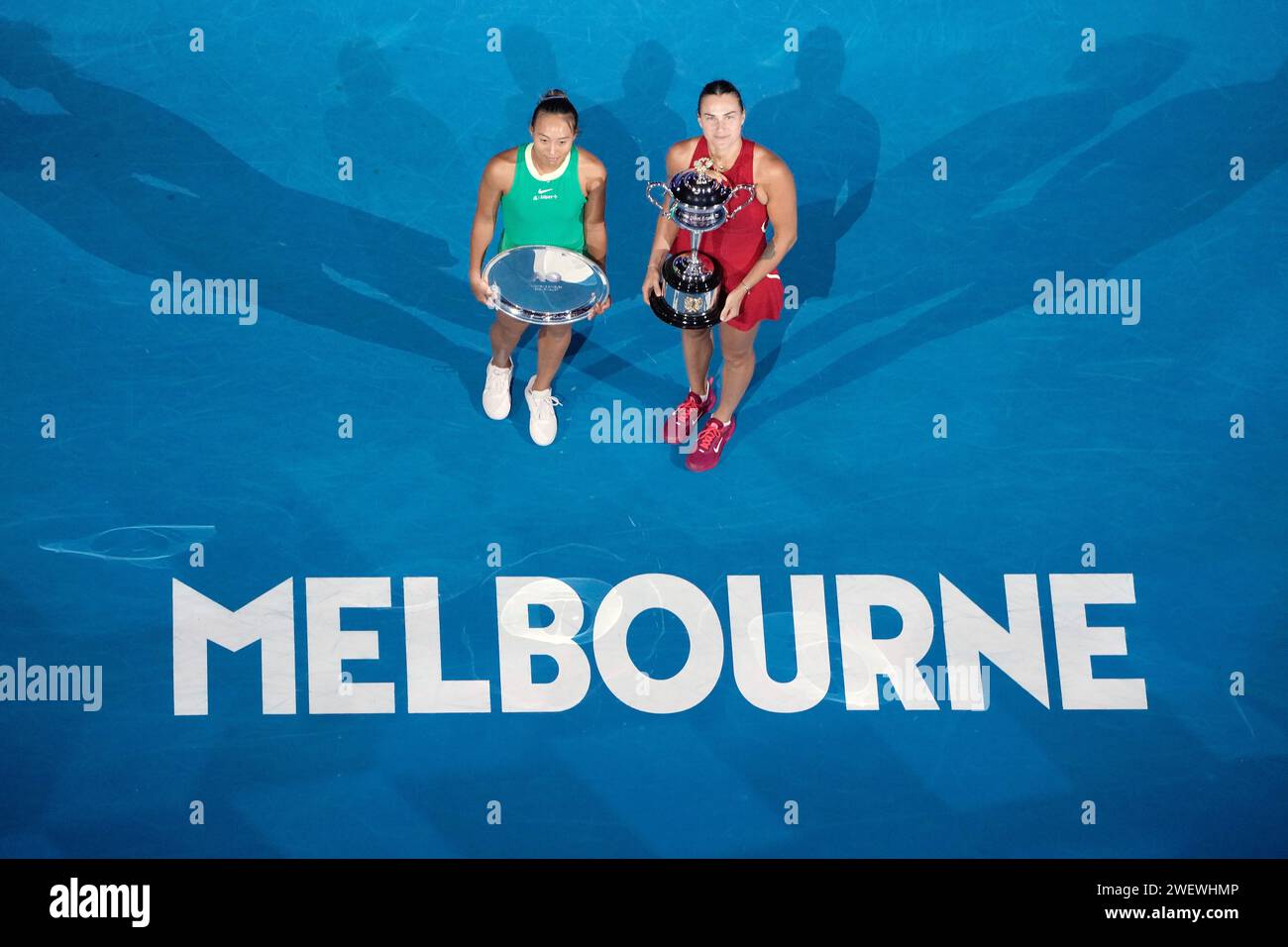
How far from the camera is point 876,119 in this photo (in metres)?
8.91

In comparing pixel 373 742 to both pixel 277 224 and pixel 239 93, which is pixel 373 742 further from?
pixel 239 93

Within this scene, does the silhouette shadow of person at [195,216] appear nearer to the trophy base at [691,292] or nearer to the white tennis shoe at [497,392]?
the white tennis shoe at [497,392]

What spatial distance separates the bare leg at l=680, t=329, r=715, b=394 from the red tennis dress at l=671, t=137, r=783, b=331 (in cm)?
28

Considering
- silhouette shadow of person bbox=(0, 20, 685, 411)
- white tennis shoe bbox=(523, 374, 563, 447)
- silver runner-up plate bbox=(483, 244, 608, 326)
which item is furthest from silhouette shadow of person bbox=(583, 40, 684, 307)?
silver runner-up plate bbox=(483, 244, 608, 326)

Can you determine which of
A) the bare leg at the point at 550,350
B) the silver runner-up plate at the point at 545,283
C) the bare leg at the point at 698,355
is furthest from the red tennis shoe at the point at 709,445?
the silver runner-up plate at the point at 545,283

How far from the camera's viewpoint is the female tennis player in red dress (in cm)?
751

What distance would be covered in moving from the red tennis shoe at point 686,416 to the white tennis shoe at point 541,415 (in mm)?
688

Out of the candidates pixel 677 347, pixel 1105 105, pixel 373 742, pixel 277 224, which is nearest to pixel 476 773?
pixel 373 742

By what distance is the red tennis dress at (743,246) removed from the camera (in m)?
7.70

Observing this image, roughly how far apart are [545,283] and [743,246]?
43.7 inches

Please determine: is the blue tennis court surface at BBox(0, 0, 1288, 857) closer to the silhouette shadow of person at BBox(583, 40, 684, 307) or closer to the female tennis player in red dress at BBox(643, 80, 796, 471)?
the silhouette shadow of person at BBox(583, 40, 684, 307)

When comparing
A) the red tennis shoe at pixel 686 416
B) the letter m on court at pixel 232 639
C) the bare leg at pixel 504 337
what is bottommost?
the letter m on court at pixel 232 639

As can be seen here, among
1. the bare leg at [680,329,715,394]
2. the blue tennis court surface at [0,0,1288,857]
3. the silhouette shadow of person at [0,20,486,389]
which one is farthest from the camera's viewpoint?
the silhouette shadow of person at [0,20,486,389]

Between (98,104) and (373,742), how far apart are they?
168 inches
